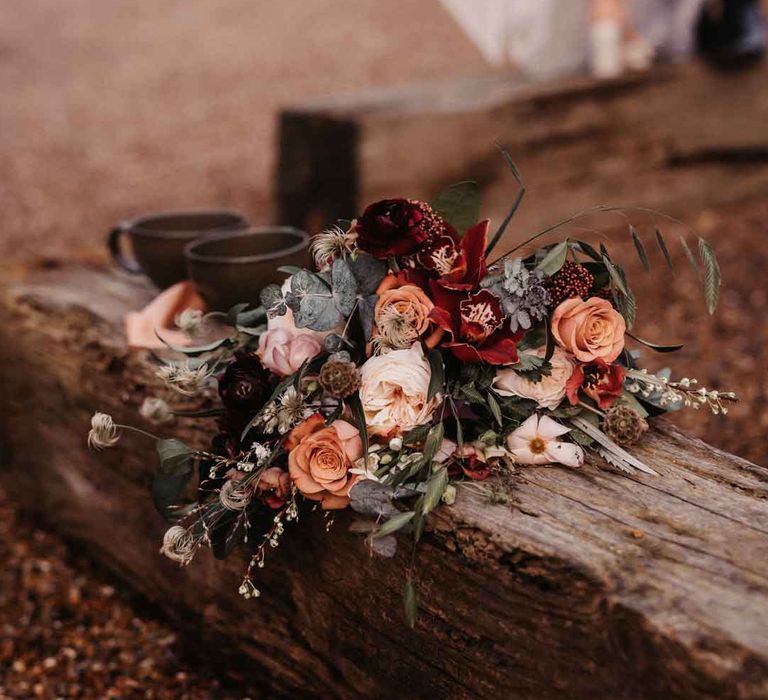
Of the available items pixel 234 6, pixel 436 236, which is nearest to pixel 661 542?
pixel 436 236

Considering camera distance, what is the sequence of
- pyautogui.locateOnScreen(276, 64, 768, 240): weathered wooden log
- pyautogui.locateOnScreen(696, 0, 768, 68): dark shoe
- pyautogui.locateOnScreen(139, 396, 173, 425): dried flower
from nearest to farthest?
pyautogui.locateOnScreen(139, 396, 173, 425): dried flower → pyautogui.locateOnScreen(276, 64, 768, 240): weathered wooden log → pyautogui.locateOnScreen(696, 0, 768, 68): dark shoe

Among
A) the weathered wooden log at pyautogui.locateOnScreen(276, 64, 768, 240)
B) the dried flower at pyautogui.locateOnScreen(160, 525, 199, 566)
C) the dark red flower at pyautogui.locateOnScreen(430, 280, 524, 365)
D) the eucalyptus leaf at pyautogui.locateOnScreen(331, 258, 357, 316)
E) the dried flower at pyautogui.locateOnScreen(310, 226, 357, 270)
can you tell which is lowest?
the weathered wooden log at pyautogui.locateOnScreen(276, 64, 768, 240)

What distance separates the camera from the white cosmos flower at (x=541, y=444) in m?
1.49

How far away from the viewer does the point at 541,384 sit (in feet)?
4.89

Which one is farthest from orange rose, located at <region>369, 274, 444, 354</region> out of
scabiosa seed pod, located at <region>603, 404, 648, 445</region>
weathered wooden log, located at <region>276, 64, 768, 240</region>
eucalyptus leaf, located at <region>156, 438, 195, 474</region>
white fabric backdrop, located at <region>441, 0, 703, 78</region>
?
white fabric backdrop, located at <region>441, 0, 703, 78</region>

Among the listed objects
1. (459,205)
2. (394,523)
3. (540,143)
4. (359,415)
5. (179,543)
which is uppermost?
(459,205)

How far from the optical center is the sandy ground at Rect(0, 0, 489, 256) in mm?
6512

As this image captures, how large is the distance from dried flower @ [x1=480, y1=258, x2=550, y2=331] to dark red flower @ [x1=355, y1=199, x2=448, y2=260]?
0.15m

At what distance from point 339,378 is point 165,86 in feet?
27.0

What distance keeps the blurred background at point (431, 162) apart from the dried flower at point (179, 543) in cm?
70

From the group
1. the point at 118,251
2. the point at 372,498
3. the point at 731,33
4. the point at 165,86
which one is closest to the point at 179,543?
the point at 372,498

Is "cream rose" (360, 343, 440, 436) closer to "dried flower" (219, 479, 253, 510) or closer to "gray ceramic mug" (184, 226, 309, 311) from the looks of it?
"dried flower" (219, 479, 253, 510)

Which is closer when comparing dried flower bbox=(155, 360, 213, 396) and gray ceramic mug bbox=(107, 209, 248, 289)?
dried flower bbox=(155, 360, 213, 396)

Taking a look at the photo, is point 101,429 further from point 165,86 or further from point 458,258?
point 165,86
